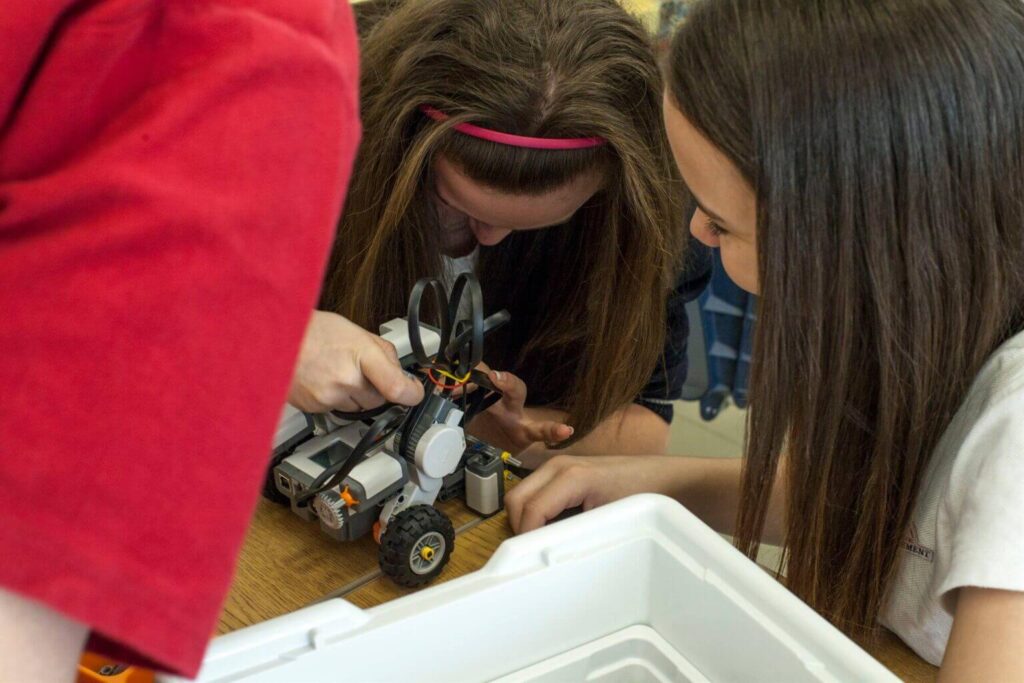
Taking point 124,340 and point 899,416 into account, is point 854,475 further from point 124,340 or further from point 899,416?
point 124,340

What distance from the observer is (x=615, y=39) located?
2.70 feet

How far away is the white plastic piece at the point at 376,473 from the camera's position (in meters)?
0.67

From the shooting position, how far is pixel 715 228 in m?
0.69

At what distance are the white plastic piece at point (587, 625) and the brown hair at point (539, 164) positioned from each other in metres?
0.37

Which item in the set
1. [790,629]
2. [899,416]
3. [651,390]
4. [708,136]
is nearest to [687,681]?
[790,629]

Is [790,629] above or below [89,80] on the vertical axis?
below

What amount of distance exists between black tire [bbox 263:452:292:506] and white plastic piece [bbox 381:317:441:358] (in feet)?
0.42

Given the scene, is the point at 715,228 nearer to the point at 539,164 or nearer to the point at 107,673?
the point at 539,164

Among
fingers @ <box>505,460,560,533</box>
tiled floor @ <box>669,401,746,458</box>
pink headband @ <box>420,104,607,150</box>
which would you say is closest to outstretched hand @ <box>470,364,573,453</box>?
fingers @ <box>505,460,560,533</box>

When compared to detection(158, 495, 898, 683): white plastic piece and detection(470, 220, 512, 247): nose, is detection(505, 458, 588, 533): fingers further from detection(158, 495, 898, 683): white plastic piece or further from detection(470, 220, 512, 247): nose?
detection(470, 220, 512, 247): nose

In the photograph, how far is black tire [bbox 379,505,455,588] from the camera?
2.09 ft

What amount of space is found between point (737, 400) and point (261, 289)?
4.28 ft

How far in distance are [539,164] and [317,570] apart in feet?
1.31

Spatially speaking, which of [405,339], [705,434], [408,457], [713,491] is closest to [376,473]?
[408,457]
